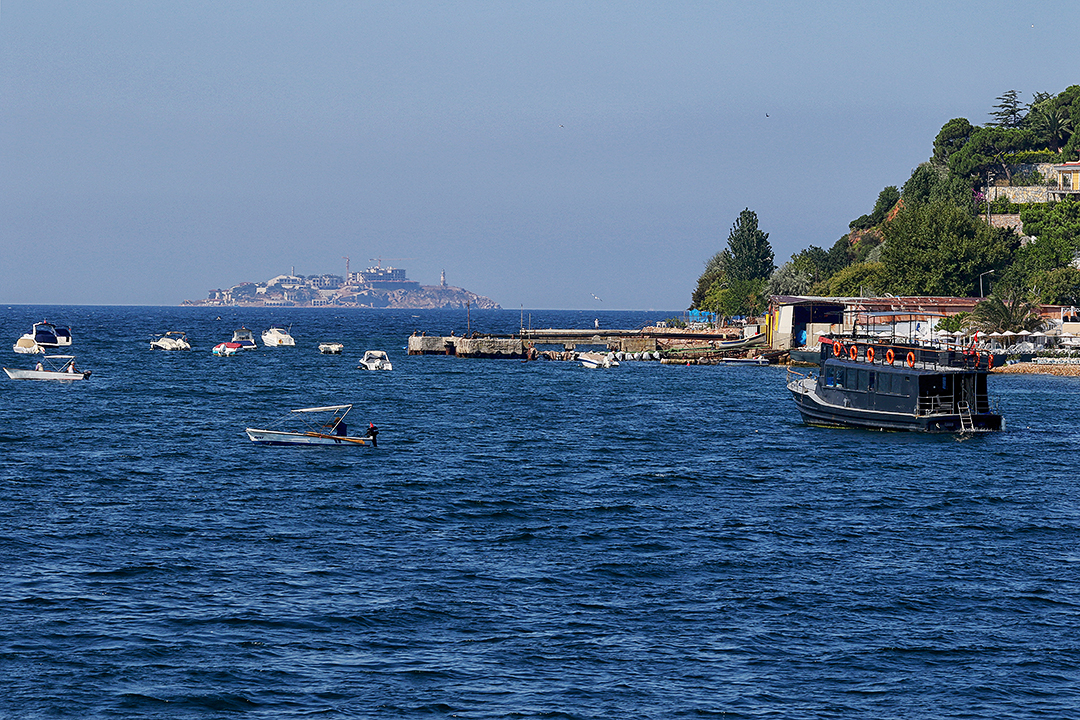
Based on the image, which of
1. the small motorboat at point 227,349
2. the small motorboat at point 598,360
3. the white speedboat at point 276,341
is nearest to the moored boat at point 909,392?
the small motorboat at point 598,360

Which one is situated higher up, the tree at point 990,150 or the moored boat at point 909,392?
the tree at point 990,150

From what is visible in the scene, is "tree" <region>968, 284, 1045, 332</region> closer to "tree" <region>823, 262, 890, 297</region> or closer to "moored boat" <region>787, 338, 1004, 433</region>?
"tree" <region>823, 262, 890, 297</region>

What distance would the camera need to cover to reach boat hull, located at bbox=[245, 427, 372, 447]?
60.6 meters

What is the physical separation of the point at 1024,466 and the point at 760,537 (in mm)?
24081

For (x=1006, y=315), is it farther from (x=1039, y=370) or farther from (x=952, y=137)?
(x=952, y=137)

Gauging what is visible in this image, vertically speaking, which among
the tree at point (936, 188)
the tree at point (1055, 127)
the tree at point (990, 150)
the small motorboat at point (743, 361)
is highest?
the tree at point (1055, 127)

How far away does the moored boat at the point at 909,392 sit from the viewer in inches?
2687

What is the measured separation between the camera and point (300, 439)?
→ 60844mm

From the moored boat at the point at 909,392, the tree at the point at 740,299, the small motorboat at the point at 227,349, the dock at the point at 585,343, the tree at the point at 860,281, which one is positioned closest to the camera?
the moored boat at the point at 909,392

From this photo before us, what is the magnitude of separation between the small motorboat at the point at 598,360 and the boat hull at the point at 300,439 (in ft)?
226

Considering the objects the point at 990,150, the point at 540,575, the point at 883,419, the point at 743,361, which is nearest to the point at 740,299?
the point at 990,150

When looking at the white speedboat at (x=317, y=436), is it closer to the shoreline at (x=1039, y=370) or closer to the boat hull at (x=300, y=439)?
the boat hull at (x=300, y=439)

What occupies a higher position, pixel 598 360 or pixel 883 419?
pixel 598 360

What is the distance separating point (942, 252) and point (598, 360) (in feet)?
158
